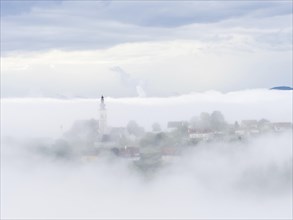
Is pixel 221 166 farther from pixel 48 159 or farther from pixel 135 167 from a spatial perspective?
pixel 48 159

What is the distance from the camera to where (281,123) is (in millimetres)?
98188

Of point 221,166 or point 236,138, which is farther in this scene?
point 236,138

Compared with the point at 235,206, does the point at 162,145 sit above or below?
above

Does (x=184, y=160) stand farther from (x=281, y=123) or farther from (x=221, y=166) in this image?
A: (x=281, y=123)

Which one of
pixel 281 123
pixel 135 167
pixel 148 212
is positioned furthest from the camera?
pixel 281 123

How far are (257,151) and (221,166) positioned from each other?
4434 mm

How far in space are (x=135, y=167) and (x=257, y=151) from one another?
14.1m

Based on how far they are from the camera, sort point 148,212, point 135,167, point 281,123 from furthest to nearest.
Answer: point 281,123 < point 135,167 < point 148,212

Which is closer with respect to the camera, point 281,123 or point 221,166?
point 221,166

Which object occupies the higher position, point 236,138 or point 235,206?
point 236,138

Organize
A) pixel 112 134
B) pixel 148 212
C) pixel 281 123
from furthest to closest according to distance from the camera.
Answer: pixel 281 123
pixel 112 134
pixel 148 212

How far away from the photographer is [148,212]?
74.1 meters

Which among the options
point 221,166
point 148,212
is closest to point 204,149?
point 221,166

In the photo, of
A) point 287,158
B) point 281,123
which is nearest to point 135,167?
point 287,158
